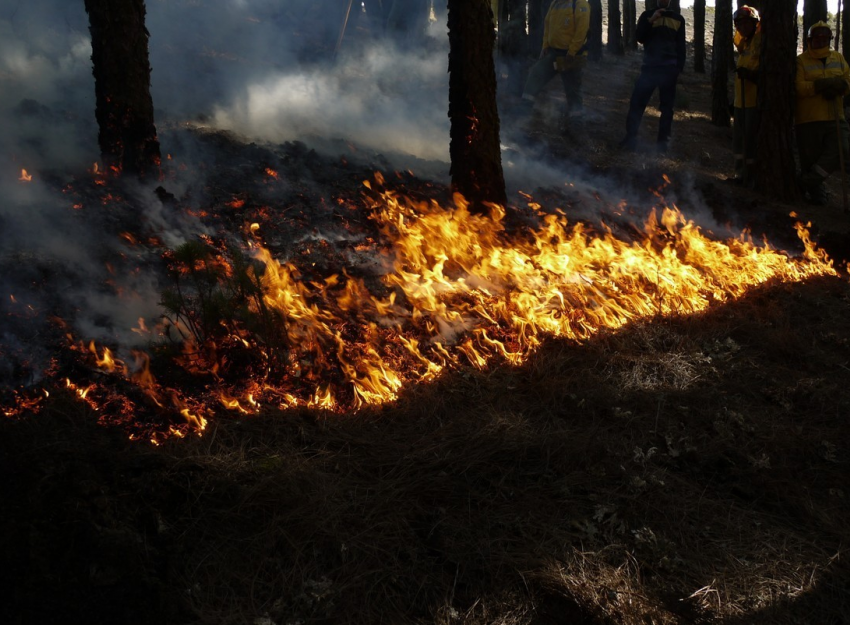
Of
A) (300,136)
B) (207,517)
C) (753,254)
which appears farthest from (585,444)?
(300,136)

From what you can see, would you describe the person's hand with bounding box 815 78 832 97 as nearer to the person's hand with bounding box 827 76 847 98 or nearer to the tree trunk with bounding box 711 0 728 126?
the person's hand with bounding box 827 76 847 98

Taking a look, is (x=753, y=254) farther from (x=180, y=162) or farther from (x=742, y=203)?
(x=180, y=162)

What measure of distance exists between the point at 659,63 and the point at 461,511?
9.18 m

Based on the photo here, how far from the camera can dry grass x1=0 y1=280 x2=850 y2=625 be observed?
8.32 feet

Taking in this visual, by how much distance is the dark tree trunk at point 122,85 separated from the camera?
18.9 feet

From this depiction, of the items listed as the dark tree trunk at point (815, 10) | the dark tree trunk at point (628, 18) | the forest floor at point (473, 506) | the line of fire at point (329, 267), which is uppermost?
the dark tree trunk at point (628, 18)

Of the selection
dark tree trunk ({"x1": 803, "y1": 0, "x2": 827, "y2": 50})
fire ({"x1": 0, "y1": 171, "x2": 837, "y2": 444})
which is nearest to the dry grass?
fire ({"x1": 0, "y1": 171, "x2": 837, "y2": 444})

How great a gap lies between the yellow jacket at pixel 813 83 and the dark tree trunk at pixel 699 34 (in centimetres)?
1037

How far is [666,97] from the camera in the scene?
10.2 meters

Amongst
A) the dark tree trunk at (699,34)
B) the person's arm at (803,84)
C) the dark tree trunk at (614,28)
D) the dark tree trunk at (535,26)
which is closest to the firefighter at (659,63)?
the person's arm at (803,84)

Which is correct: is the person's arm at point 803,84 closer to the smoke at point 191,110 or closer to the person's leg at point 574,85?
the smoke at point 191,110

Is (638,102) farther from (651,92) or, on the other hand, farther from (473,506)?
(473,506)

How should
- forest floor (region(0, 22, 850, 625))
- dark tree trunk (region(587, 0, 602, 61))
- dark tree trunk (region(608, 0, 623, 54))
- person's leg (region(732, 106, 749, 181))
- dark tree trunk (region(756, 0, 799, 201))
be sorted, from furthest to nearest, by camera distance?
dark tree trunk (region(608, 0, 623, 54))
dark tree trunk (region(587, 0, 602, 61))
person's leg (region(732, 106, 749, 181))
dark tree trunk (region(756, 0, 799, 201))
forest floor (region(0, 22, 850, 625))

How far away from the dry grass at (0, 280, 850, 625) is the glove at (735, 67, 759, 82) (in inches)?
248
